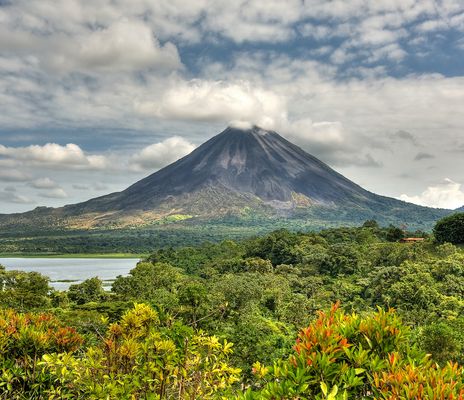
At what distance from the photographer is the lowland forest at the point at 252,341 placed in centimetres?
293

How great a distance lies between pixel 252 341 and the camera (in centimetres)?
1434

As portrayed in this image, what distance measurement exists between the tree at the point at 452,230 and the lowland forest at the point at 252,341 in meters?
8.92

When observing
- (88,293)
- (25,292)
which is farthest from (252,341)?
(88,293)

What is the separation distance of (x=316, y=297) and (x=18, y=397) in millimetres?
29915

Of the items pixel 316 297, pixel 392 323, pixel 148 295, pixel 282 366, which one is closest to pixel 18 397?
pixel 282 366

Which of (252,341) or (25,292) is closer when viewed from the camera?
(252,341)

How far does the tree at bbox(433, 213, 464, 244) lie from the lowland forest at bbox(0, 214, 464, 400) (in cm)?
892

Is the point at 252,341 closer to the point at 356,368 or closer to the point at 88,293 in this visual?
the point at 356,368

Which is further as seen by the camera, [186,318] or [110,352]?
[186,318]

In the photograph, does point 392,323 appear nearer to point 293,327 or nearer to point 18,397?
point 18,397

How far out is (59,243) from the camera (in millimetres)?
141875

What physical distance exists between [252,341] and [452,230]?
40.3 m

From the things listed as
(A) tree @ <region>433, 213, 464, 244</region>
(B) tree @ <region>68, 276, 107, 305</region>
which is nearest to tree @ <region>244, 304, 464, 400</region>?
(B) tree @ <region>68, 276, 107, 305</region>

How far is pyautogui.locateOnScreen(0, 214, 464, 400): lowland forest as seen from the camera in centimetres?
293
